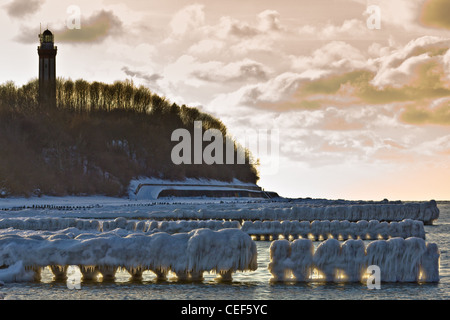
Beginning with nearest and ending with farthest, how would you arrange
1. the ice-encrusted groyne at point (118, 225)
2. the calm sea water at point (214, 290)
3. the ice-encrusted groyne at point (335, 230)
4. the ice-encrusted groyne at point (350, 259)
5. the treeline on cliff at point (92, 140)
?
1. the calm sea water at point (214, 290)
2. the ice-encrusted groyne at point (350, 259)
3. the ice-encrusted groyne at point (118, 225)
4. the ice-encrusted groyne at point (335, 230)
5. the treeline on cliff at point (92, 140)

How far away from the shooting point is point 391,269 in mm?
21922

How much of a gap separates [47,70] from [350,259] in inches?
3888

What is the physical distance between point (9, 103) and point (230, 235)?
103 meters

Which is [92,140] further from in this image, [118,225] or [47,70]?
[118,225]

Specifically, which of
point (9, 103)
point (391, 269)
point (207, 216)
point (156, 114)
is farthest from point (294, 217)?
point (156, 114)

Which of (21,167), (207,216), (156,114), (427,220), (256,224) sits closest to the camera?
(256,224)

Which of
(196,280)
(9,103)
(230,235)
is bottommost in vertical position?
(196,280)

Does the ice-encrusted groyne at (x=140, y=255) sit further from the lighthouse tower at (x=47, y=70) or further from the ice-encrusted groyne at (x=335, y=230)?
the lighthouse tower at (x=47, y=70)

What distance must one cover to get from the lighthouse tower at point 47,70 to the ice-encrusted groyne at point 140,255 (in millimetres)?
93150

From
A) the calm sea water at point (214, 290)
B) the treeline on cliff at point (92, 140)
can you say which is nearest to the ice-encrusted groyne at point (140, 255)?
the calm sea water at point (214, 290)

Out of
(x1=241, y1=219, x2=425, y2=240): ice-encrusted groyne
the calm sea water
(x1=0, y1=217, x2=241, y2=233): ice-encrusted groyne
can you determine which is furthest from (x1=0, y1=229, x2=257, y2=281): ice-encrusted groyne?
(x1=241, y1=219, x2=425, y2=240): ice-encrusted groyne

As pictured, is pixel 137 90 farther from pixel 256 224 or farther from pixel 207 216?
pixel 256 224

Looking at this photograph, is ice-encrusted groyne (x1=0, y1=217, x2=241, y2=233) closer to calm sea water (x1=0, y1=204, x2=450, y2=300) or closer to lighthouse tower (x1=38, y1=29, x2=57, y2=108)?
calm sea water (x1=0, y1=204, x2=450, y2=300)

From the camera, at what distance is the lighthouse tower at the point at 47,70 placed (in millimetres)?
110438
